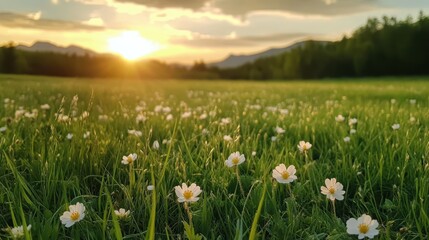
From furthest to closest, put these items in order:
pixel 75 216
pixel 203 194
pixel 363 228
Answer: pixel 203 194 < pixel 75 216 < pixel 363 228

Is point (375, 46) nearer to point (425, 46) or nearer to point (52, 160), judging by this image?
point (425, 46)

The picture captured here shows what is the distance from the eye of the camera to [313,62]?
87.3 m

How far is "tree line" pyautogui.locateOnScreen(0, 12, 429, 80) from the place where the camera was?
47.7 meters

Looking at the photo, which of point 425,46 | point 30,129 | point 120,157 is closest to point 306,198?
point 120,157

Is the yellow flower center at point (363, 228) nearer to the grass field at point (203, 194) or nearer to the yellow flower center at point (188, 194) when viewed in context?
the grass field at point (203, 194)

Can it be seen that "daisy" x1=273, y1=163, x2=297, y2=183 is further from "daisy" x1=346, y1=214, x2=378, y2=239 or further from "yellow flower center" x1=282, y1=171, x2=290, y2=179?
"daisy" x1=346, y1=214, x2=378, y2=239

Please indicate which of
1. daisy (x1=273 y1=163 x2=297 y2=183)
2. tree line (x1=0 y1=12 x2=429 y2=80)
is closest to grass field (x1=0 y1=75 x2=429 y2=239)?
daisy (x1=273 y1=163 x2=297 y2=183)

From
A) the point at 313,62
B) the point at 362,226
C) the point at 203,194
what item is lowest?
the point at 313,62

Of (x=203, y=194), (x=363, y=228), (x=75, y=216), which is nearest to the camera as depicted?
(x=363, y=228)

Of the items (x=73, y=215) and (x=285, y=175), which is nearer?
(x=73, y=215)

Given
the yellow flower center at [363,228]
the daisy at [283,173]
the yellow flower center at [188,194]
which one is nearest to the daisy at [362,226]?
the yellow flower center at [363,228]

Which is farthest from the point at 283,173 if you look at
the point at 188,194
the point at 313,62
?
the point at 313,62

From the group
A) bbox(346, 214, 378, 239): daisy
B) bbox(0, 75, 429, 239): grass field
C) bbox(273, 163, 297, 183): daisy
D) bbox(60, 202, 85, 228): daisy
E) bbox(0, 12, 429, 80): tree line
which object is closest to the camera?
bbox(346, 214, 378, 239): daisy

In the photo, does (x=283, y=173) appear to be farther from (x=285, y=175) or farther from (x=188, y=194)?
(x=188, y=194)
